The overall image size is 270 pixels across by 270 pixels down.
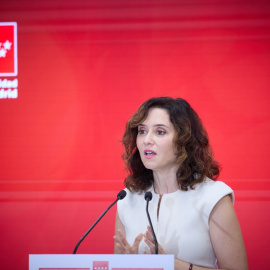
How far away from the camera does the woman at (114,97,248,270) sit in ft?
5.29

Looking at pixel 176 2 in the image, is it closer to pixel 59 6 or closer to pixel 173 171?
pixel 59 6

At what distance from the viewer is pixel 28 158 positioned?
2.66 meters

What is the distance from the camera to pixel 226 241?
1600 millimetres

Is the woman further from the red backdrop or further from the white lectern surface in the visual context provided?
the red backdrop

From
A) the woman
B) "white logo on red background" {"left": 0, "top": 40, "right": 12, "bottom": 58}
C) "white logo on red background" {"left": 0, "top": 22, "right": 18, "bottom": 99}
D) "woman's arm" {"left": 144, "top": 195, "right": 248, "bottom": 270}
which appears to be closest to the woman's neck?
the woman

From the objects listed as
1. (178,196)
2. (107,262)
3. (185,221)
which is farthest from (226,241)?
(107,262)

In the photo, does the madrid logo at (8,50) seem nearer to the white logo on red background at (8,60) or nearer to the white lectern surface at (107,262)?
the white logo on red background at (8,60)

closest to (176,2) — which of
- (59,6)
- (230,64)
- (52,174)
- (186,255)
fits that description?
(230,64)

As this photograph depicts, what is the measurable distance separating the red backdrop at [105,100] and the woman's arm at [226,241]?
98cm

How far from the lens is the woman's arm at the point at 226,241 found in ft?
5.20

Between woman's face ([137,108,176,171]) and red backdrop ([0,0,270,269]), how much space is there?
0.81 metres

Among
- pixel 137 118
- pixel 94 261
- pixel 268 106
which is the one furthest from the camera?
pixel 268 106

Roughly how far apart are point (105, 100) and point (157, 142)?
0.97 meters

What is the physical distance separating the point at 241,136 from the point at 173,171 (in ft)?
3.07
